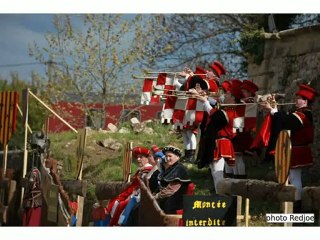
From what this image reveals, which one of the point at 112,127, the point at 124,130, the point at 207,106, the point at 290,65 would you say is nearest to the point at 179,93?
the point at 207,106

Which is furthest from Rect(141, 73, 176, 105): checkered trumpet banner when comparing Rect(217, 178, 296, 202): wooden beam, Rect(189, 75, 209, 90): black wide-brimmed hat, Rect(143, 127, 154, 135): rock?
Rect(143, 127, 154, 135): rock

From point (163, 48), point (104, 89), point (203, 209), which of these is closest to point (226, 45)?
point (163, 48)

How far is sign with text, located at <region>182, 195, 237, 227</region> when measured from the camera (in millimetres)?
5777

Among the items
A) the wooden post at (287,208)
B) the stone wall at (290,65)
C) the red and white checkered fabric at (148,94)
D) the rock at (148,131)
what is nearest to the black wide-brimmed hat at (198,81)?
the red and white checkered fabric at (148,94)

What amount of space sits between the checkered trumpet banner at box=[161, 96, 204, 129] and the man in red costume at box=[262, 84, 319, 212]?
85 cm

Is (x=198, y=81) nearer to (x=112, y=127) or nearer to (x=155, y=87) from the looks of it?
(x=155, y=87)

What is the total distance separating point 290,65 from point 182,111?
5.49 ft

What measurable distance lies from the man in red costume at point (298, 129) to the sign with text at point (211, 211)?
0.70 meters

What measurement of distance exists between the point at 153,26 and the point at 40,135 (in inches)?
96.9

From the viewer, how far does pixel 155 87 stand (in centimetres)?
737

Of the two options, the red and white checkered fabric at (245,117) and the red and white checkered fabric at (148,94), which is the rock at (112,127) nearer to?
the red and white checkered fabric at (148,94)

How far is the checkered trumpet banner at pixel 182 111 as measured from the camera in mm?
7059

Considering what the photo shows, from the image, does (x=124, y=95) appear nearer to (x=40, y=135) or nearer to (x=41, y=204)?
(x=40, y=135)

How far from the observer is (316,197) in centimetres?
615
